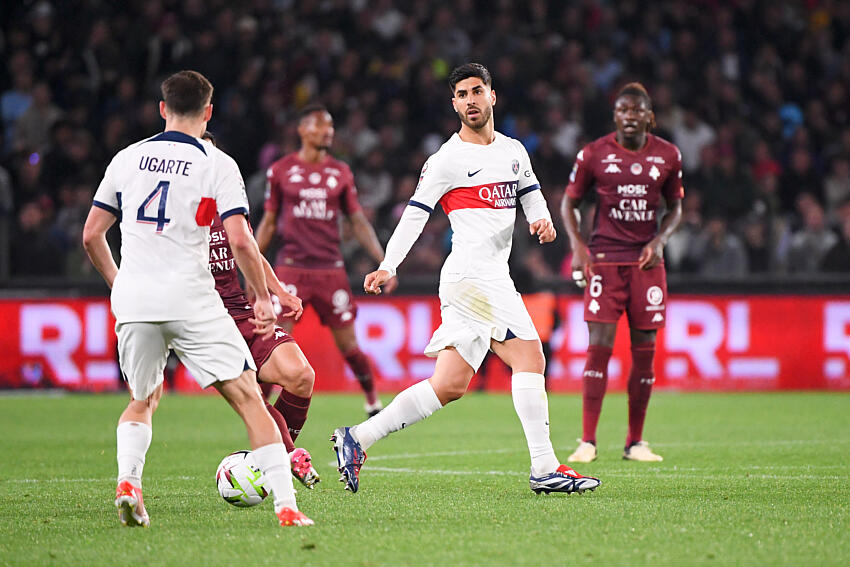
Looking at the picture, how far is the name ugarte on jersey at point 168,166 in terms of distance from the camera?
17.5ft

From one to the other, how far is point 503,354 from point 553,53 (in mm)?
13591

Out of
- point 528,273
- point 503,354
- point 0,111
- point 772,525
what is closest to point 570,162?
point 528,273

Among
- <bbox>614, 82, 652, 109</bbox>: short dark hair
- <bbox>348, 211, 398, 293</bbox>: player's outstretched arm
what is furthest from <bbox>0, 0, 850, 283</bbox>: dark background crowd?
<bbox>614, 82, 652, 109</bbox>: short dark hair

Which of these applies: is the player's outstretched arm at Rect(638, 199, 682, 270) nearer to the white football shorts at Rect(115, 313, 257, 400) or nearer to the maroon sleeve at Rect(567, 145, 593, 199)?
the maroon sleeve at Rect(567, 145, 593, 199)

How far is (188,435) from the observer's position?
1055 cm

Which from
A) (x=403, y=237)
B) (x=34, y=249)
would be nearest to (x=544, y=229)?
(x=403, y=237)

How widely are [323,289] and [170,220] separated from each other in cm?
561

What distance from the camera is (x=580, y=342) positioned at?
15.3m

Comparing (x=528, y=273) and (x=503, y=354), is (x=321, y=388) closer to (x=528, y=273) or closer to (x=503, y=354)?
(x=528, y=273)

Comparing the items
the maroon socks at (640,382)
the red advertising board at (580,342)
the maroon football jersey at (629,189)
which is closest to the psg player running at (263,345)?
the maroon socks at (640,382)

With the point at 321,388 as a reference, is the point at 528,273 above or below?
above

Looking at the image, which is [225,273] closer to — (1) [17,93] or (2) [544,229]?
(2) [544,229]

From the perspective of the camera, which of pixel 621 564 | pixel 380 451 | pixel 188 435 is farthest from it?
pixel 188 435

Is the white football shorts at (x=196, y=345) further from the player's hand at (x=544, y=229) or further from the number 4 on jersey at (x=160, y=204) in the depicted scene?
the player's hand at (x=544, y=229)
